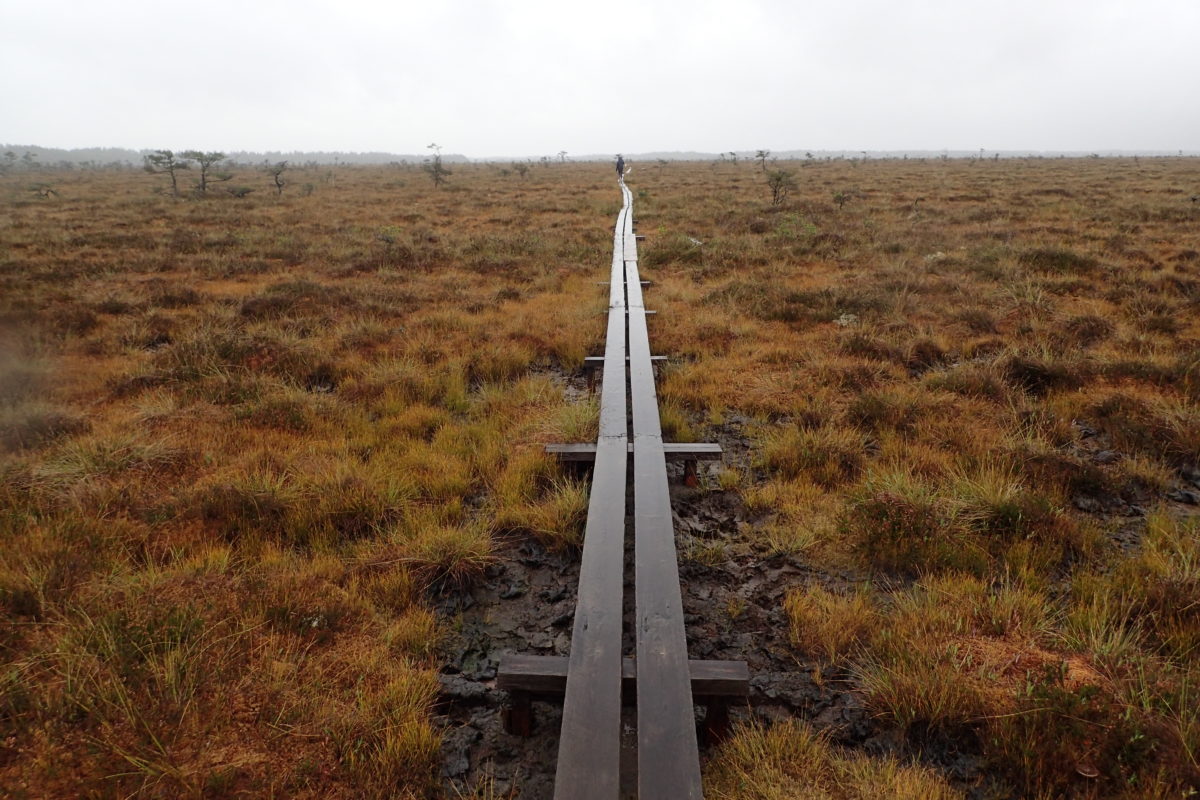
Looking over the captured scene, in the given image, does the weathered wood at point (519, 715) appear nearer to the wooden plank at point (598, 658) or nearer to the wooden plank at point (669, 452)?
the wooden plank at point (598, 658)

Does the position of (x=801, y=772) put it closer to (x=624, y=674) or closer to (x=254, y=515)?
(x=624, y=674)

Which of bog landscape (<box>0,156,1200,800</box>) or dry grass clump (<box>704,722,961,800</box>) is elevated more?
bog landscape (<box>0,156,1200,800</box>)

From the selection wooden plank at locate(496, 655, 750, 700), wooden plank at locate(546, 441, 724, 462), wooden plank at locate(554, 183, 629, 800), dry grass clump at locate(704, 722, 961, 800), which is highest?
wooden plank at locate(546, 441, 724, 462)

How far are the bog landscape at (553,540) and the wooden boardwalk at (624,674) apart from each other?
226 mm

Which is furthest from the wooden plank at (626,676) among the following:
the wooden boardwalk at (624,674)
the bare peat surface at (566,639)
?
the bare peat surface at (566,639)

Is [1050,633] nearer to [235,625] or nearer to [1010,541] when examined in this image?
[1010,541]

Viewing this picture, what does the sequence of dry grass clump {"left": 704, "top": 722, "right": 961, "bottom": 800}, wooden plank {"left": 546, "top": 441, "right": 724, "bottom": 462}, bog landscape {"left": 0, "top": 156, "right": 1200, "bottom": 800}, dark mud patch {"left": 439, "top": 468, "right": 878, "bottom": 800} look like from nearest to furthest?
dry grass clump {"left": 704, "top": 722, "right": 961, "bottom": 800} < bog landscape {"left": 0, "top": 156, "right": 1200, "bottom": 800} < dark mud patch {"left": 439, "top": 468, "right": 878, "bottom": 800} < wooden plank {"left": 546, "top": 441, "right": 724, "bottom": 462}

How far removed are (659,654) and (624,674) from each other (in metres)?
0.14

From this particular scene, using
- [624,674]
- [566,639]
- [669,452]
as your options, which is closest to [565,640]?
[566,639]

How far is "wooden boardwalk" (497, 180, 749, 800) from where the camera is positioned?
1691 millimetres

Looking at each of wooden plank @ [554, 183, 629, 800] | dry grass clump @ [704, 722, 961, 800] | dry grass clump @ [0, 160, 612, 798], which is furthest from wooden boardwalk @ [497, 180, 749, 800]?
dry grass clump @ [0, 160, 612, 798]

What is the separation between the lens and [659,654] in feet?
6.84

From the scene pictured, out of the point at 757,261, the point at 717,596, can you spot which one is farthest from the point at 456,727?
the point at 757,261

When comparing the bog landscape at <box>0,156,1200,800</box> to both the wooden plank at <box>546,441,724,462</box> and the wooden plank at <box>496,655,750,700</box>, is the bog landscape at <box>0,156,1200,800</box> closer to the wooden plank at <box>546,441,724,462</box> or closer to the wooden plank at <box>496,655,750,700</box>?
the wooden plank at <box>546,441,724,462</box>
